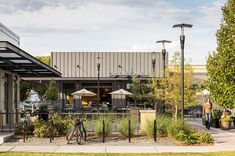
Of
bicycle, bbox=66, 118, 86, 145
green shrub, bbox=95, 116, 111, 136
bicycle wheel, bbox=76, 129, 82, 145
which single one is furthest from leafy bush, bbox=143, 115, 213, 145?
bicycle wheel, bbox=76, 129, 82, 145

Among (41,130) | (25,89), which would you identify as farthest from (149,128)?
(25,89)

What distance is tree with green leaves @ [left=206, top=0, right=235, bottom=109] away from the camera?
25.6 meters

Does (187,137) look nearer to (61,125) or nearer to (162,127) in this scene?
(162,127)

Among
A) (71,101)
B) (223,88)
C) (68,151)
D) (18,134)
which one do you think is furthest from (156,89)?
(71,101)

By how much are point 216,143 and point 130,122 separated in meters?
3.75

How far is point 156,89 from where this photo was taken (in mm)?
35562

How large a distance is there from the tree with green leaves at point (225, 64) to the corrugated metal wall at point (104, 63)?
103 feet

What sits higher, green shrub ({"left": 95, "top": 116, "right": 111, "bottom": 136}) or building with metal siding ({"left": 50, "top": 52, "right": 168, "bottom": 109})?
building with metal siding ({"left": 50, "top": 52, "right": 168, "bottom": 109})

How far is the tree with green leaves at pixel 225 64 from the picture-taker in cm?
2556

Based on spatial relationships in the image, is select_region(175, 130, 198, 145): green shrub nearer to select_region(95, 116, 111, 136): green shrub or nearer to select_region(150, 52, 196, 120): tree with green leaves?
select_region(95, 116, 111, 136): green shrub

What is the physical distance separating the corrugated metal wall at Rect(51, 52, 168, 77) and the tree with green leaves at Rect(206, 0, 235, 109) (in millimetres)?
31459

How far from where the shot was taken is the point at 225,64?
25.7 m

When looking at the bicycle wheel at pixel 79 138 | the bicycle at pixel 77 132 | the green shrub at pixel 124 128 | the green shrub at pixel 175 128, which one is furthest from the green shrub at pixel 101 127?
the green shrub at pixel 175 128

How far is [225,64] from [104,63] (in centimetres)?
3476
